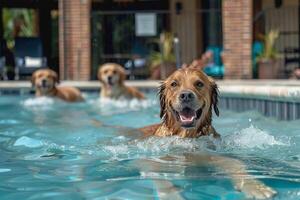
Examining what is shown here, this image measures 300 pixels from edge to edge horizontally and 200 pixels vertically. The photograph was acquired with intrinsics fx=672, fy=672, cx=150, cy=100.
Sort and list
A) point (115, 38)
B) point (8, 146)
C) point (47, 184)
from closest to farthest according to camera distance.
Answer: point (47, 184), point (8, 146), point (115, 38)

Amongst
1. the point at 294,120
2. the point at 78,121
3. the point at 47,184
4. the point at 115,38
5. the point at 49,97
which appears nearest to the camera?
the point at 47,184

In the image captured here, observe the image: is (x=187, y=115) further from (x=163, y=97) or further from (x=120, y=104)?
(x=120, y=104)

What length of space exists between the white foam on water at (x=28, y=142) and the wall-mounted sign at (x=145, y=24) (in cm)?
1011

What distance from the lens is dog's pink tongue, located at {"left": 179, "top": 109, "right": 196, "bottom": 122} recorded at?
542cm

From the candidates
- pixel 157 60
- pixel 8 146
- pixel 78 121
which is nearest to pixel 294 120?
pixel 78 121

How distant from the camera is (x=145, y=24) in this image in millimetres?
16938

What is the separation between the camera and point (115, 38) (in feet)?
63.5

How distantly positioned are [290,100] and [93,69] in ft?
28.7

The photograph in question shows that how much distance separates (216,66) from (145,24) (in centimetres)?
209

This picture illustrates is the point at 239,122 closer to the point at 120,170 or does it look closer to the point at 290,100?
the point at 290,100

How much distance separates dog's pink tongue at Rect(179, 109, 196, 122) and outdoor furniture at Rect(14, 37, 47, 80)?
38.2ft

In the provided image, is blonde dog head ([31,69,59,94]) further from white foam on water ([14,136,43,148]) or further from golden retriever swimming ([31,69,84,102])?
white foam on water ([14,136,43,148])

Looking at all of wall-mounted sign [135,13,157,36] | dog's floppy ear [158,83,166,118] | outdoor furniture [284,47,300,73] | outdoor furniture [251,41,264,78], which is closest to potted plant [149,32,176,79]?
wall-mounted sign [135,13,157,36]

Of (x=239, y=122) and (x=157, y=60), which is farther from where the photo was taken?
(x=157, y=60)
